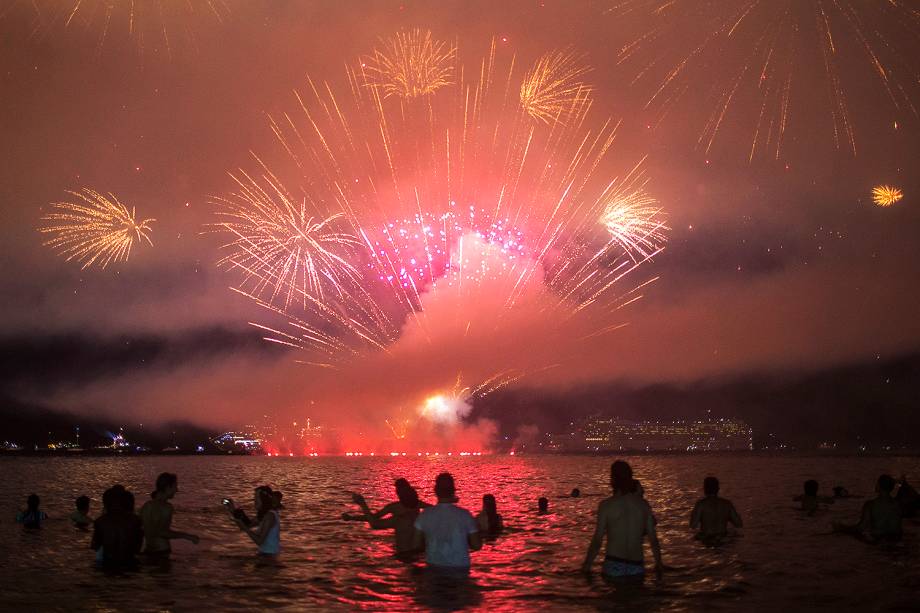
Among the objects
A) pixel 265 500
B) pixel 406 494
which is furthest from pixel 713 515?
pixel 265 500

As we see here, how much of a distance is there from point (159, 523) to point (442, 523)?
8649mm

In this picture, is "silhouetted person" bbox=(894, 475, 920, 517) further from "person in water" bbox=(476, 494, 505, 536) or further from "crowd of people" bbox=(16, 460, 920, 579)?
"person in water" bbox=(476, 494, 505, 536)

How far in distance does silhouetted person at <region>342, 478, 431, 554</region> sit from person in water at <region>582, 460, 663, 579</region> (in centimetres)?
461

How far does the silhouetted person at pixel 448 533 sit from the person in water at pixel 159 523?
7.02m

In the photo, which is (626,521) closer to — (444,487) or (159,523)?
(444,487)

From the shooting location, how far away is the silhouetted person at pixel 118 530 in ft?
57.9

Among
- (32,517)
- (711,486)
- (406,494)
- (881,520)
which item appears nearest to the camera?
(406,494)

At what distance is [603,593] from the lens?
15945mm

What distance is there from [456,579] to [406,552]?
4130mm

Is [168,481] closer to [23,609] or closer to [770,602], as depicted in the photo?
[23,609]

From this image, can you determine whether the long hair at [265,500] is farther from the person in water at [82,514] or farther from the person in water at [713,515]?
the person in water at [713,515]

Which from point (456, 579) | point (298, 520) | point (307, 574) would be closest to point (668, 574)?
point (456, 579)

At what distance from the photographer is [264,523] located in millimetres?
20375

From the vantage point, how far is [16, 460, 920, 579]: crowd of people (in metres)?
13.4
